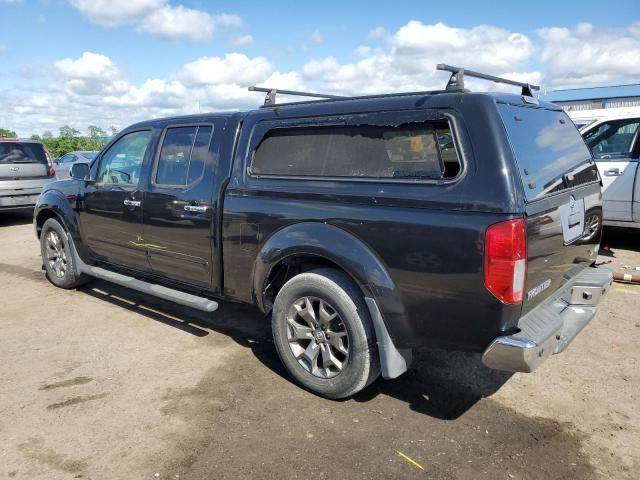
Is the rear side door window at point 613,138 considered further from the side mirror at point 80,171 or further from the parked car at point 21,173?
the parked car at point 21,173

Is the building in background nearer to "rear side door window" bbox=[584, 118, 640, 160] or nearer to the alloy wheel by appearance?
"rear side door window" bbox=[584, 118, 640, 160]

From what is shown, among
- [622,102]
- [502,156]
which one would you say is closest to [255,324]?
[502,156]

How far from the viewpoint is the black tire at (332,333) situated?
3191 mm

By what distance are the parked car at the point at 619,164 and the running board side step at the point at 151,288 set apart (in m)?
5.59

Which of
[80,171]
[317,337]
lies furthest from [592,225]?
[80,171]

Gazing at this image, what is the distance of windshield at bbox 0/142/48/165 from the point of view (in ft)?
34.4

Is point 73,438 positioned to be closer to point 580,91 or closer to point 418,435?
point 418,435

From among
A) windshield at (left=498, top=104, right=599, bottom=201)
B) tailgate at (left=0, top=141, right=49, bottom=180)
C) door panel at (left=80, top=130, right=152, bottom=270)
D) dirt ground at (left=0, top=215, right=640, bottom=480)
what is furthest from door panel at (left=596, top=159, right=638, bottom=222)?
tailgate at (left=0, top=141, right=49, bottom=180)

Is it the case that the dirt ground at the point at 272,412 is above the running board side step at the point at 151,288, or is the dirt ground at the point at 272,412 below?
below

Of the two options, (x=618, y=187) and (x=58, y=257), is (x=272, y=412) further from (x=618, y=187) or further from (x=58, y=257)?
(x=618, y=187)

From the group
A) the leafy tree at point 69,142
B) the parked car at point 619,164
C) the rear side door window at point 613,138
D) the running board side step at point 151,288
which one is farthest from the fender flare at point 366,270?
the leafy tree at point 69,142

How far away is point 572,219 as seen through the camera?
328cm

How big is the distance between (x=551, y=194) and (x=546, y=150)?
14.8 inches

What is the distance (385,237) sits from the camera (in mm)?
2975
